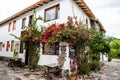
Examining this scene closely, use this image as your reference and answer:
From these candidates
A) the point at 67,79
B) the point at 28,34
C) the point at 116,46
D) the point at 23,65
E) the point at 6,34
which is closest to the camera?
the point at 67,79

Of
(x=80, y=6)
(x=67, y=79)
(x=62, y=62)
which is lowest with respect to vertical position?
(x=67, y=79)

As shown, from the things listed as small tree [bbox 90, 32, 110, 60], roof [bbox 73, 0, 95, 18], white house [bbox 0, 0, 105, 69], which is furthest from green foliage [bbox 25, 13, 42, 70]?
small tree [bbox 90, 32, 110, 60]

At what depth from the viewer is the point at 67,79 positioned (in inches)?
398

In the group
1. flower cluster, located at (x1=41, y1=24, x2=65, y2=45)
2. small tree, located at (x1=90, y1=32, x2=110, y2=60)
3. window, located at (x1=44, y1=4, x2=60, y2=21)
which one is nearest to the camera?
flower cluster, located at (x1=41, y1=24, x2=65, y2=45)

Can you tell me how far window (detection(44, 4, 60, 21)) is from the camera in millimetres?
12484

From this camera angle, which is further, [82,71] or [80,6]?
[80,6]

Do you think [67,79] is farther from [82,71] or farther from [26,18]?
[26,18]

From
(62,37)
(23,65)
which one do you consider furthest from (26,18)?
(62,37)

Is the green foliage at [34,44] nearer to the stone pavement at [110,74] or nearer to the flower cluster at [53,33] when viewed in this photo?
the flower cluster at [53,33]

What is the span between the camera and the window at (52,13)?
12484mm

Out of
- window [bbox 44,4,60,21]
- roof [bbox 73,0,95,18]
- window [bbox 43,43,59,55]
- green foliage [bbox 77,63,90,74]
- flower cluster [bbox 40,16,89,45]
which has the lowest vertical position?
green foliage [bbox 77,63,90,74]

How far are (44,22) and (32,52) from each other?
2.83 m

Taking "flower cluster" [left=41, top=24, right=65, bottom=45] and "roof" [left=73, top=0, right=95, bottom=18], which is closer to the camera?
"flower cluster" [left=41, top=24, right=65, bottom=45]

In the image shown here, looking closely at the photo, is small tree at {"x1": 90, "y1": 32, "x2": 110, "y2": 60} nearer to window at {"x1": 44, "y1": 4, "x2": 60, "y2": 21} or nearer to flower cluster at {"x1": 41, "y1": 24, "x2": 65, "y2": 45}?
window at {"x1": 44, "y1": 4, "x2": 60, "y2": 21}
